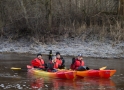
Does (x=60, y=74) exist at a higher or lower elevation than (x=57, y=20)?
lower

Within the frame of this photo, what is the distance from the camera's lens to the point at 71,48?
2702 centimetres

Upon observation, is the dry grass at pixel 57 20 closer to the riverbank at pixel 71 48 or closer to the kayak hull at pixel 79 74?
the riverbank at pixel 71 48

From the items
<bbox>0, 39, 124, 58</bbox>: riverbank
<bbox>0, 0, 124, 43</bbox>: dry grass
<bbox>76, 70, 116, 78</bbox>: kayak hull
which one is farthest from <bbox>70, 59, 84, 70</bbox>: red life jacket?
<bbox>0, 0, 124, 43</bbox>: dry grass

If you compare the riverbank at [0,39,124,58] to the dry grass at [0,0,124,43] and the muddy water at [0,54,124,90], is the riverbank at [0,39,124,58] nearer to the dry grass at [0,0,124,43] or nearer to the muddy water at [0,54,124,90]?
the dry grass at [0,0,124,43]

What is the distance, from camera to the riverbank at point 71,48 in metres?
25.2

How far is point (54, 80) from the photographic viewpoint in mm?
14789

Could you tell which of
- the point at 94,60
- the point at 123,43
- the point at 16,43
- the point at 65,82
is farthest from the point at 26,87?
the point at 16,43

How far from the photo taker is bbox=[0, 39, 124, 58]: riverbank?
25233 millimetres

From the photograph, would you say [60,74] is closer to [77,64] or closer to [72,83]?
[72,83]

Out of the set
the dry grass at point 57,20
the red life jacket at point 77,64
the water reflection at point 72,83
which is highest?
the dry grass at point 57,20

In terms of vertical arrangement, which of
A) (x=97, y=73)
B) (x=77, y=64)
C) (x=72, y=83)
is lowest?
(x=72, y=83)

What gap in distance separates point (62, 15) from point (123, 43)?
27.5 ft

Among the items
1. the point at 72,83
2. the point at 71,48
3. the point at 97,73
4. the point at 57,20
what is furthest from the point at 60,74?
the point at 57,20

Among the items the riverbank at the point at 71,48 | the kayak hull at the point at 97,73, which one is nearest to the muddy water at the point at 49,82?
the kayak hull at the point at 97,73
